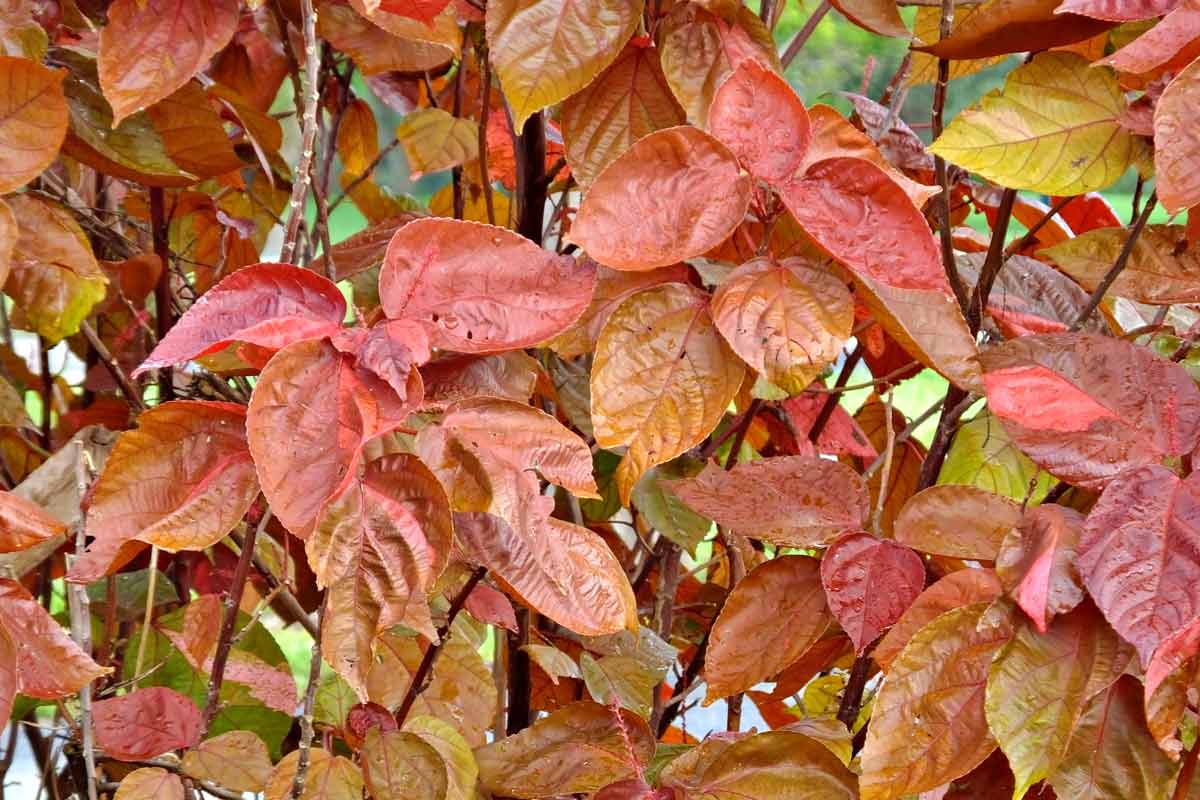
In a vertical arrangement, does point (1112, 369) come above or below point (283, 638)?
above

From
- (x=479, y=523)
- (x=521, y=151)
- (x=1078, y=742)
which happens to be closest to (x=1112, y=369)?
(x=1078, y=742)

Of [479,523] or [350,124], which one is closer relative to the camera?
[479,523]

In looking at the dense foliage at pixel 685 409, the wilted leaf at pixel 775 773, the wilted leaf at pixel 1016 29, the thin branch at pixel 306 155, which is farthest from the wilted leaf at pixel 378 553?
the wilted leaf at pixel 1016 29

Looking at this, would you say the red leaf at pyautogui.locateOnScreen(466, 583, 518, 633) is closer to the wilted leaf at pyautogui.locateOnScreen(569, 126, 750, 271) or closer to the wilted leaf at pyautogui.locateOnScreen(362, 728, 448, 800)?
the wilted leaf at pyautogui.locateOnScreen(362, 728, 448, 800)

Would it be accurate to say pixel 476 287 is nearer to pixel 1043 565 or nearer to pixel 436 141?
pixel 1043 565

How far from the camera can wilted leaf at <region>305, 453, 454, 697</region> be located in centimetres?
53

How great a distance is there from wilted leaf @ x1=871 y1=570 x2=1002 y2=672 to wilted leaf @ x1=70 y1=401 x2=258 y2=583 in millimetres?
302

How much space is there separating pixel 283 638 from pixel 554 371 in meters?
2.76

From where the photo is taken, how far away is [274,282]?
56cm

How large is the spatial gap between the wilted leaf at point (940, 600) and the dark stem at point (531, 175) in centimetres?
37

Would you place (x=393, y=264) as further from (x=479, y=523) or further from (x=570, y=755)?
(x=570, y=755)

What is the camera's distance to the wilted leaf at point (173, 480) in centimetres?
56

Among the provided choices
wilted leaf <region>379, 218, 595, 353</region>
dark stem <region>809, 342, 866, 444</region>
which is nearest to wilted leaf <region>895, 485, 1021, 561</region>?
wilted leaf <region>379, 218, 595, 353</region>

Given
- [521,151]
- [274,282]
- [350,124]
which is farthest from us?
[350,124]
